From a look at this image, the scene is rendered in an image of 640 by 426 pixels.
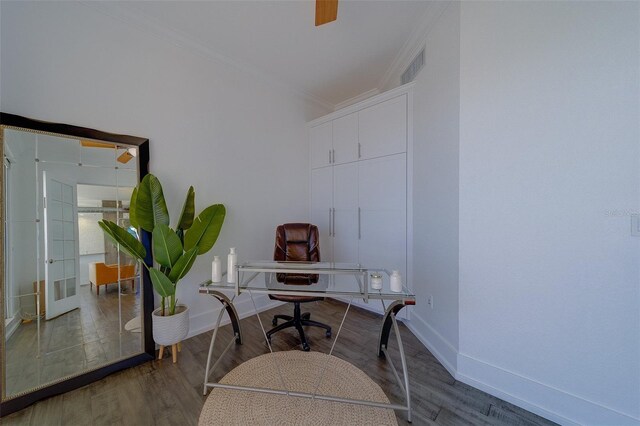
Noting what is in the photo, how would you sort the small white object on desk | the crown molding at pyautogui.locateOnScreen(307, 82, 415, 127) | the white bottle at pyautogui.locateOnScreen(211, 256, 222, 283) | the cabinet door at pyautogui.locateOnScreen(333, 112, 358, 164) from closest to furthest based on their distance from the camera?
the small white object on desk < the white bottle at pyautogui.locateOnScreen(211, 256, 222, 283) < the crown molding at pyautogui.locateOnScreen(307, 82, 415, 127) < the cabinet door at pyautogui.locateOnScreen(333, 112, 358, 164)

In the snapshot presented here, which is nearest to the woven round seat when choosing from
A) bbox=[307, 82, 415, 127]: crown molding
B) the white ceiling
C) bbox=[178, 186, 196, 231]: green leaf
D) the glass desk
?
the glass desk

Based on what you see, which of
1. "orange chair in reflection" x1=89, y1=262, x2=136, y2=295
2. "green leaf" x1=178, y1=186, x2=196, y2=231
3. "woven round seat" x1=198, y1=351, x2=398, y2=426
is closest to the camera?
"woven round seat" x1=198, y1=351, x2=398, y2=426

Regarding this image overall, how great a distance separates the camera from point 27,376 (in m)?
1.54

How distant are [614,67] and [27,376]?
13.6 ft

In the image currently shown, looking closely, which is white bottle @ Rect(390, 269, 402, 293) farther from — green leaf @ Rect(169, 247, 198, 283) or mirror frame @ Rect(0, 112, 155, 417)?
mirror frame @ Rect(0, 112, 155, 417)

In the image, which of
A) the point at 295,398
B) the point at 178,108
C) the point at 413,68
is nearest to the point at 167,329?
the point at 295,398

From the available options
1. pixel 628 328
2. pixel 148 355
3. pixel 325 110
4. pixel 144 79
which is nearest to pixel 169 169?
pixel 144 79

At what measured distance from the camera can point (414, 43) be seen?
7.77 feet

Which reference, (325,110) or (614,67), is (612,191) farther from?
(325,110)

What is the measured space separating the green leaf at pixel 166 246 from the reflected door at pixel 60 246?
0.65 metres

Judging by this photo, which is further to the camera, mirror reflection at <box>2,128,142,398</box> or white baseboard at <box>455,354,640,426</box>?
mirror reflection at <box>2,128,142,398</box>

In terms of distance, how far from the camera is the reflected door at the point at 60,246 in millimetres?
1670

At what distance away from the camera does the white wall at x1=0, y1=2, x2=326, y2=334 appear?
1.64 metres

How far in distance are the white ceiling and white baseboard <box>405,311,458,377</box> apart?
295 cm
